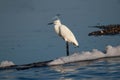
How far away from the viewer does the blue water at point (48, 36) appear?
40.8 feet

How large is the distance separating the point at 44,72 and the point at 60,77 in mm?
1041

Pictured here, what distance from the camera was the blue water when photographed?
40.8 feet

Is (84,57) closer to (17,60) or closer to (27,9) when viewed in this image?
(17,60)

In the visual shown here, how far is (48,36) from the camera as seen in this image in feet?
74.7

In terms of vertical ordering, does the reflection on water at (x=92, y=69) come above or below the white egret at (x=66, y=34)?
below

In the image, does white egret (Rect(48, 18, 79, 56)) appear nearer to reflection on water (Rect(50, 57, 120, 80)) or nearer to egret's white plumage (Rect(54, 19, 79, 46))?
egret's white plumage (Rect(54, 19, 79, 46))

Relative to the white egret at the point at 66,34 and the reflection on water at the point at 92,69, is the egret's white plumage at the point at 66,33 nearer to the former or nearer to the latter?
the white egret at the point at 66,34

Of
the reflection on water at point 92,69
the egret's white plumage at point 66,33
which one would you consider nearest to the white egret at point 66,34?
the egret's white plumage at point 66,33

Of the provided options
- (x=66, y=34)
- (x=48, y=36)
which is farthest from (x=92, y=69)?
(x=48, y=36)

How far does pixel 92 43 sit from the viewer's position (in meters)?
19.5

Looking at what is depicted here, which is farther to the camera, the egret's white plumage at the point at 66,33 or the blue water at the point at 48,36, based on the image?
the egret's white plumage at the point at 66,33

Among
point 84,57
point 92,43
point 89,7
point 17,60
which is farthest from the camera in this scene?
point 89,7

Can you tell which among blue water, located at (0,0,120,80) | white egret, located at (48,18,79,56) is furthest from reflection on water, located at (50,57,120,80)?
white egret, located at (48,18,79,56)

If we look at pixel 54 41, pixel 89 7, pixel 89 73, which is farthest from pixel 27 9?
pixel 89 73
